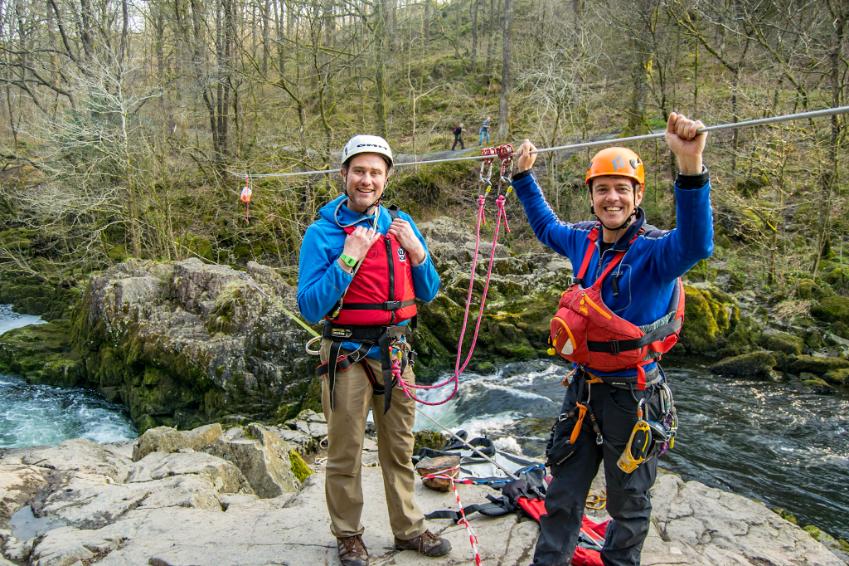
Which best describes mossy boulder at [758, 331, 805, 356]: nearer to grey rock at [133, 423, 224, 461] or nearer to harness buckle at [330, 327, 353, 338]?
grey rock at [133, 423, 224, 461]

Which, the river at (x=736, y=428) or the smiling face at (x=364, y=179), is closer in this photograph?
the smiling face at (x=364, y=179)

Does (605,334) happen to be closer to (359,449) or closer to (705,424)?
(359,449)

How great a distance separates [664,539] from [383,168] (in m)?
3.05

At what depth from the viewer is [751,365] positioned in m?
10.5

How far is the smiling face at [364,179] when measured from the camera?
3088 mm

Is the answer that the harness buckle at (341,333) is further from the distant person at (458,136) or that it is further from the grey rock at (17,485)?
the distant person at (458,136)

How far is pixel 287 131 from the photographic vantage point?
16.4m

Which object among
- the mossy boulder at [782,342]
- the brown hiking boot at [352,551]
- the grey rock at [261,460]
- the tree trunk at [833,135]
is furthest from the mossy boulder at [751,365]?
the brown hiking boot at [352,551]

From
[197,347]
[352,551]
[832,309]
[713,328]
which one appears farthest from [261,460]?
[832,309]

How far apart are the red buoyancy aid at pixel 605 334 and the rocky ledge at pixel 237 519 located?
1.43m

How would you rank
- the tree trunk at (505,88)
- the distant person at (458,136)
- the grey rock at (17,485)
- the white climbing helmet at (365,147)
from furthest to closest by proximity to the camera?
the distant person at (458,136), the tree trunk at (505,88), the grey rock at (17,485), the white climbing helmet at (365,147)

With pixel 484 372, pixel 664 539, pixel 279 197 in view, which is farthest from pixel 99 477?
pixel 279 197

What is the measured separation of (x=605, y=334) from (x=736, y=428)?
22.8 feet

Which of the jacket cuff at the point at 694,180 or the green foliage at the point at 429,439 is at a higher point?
the jacket cuff at the point at 694,180
